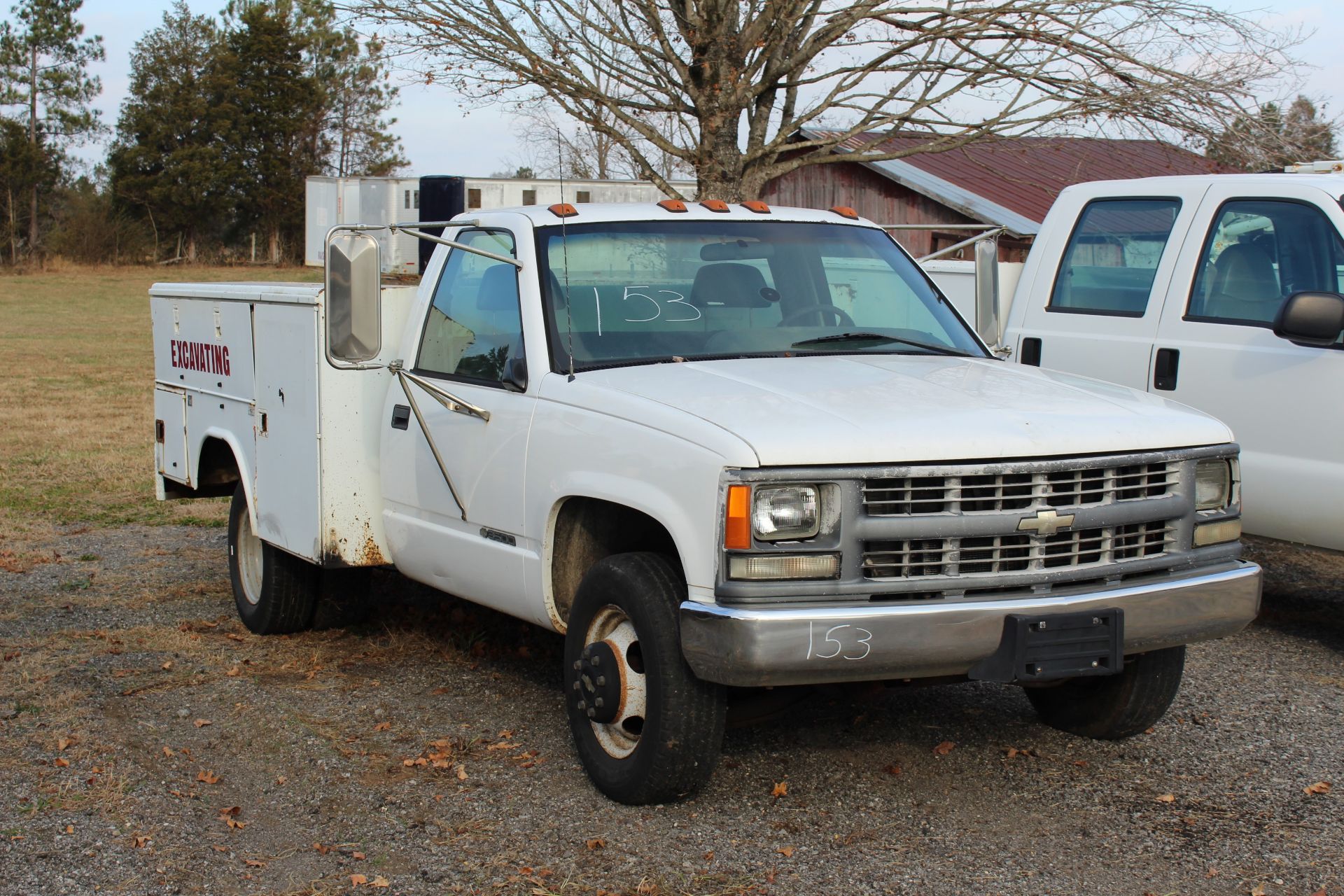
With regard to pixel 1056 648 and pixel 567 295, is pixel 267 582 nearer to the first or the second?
pixel 567 295

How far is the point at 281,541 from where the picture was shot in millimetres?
6375

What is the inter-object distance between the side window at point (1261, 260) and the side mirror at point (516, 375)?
10.8ft

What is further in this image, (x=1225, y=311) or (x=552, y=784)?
(x=1225, y=311)

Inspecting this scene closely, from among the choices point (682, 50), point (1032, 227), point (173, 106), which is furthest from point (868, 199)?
point (173, 106)

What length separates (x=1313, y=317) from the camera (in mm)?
5930

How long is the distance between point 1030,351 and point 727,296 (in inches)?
104

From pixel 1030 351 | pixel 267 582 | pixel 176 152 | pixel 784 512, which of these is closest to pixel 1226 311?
pixel 1030 351

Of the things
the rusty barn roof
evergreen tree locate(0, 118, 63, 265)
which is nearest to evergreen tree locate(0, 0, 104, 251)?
evergreen tree locate(0, 118, 63, 265)

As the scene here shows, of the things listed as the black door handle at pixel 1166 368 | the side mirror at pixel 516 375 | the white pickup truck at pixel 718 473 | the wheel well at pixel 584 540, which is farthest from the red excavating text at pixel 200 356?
the black door handle at pixel 1166 368

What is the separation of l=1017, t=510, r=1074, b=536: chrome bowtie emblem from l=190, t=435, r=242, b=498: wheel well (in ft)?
14.4

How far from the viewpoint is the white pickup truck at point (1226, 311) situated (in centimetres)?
615

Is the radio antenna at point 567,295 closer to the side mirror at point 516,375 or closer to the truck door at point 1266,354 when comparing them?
the side mirror at point 516,375

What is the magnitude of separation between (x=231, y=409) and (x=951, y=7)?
11788mm

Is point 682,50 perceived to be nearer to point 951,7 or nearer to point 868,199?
point 951,7
